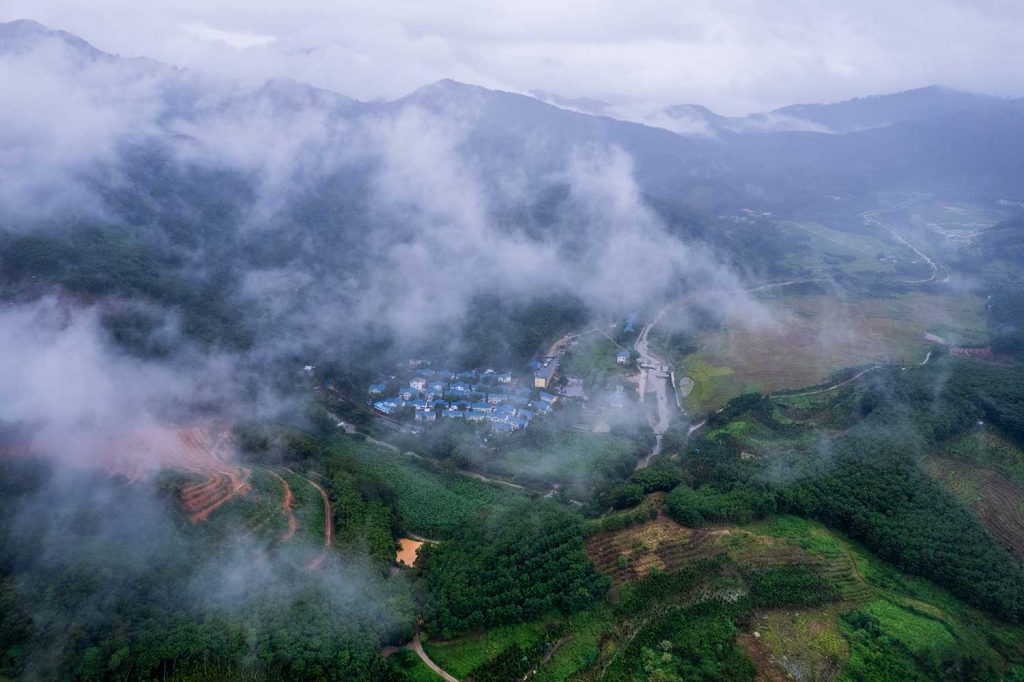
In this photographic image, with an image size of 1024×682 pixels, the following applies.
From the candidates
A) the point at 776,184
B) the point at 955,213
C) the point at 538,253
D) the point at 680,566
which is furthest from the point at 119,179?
the point at 955,213

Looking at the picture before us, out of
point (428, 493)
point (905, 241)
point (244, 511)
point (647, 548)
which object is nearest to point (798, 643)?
point (647, 548)

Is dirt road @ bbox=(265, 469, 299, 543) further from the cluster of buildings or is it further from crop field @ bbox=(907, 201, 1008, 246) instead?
crop field @ bbox=(907, 201, 1008, 246)

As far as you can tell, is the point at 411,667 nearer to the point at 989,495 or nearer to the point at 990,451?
the point at 989,495

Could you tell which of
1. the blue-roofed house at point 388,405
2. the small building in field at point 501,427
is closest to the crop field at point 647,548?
the small building in field at point 501,427

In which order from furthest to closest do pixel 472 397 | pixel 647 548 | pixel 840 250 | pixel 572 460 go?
1. pixel 840 250
2. pixel 472 397
3. pixel 572 460
4. pixel 647 548

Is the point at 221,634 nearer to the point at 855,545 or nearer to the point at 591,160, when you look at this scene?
the point at 855,545
